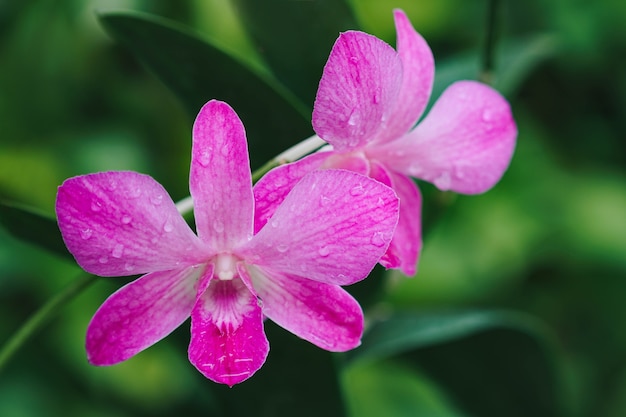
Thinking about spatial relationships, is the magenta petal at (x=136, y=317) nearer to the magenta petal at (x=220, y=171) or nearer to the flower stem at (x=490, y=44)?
the magenta petal at (x=220, y=171)

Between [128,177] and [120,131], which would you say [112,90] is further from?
[128,177]

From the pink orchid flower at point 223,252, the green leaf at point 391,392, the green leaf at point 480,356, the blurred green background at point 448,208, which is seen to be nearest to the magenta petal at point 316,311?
the pink orchid flower at point 223,252

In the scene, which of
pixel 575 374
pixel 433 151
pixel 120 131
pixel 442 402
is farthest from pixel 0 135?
pixel 575 374

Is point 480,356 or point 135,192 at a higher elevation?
point 135,192

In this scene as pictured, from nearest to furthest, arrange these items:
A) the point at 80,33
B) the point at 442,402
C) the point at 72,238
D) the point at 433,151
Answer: the point at 72,238 → the point at 433,151 → the point at 442,402 → the point at 80,33

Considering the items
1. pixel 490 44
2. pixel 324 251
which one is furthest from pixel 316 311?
pixel 490 44

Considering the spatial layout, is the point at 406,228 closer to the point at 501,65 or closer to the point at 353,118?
the point at 353,118

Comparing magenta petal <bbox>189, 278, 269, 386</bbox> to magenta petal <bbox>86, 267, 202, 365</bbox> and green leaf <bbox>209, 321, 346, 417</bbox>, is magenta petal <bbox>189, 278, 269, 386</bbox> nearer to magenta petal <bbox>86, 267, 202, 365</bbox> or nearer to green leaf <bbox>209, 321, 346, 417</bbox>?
magenta petal <bbox>86, 267, 202, 365</bbox>
